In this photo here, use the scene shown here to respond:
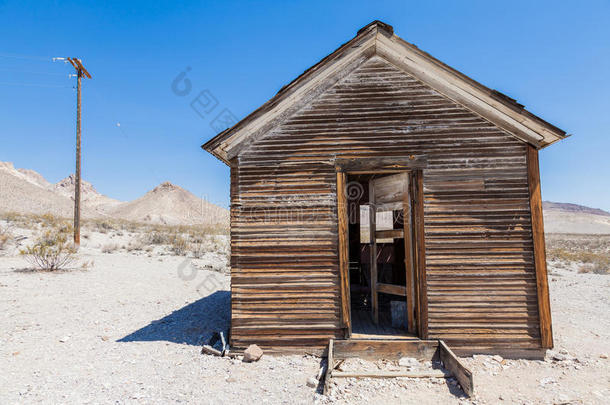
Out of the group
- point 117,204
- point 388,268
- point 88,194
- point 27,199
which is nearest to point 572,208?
point 117,204

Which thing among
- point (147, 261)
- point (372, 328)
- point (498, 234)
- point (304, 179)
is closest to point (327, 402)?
point (372, 328)

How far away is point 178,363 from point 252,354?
A: 1091 millimetres

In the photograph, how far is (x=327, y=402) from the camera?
3.88 meters

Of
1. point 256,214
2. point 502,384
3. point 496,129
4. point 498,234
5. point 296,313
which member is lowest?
point 502,384

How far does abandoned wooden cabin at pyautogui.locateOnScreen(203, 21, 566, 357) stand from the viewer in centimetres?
512

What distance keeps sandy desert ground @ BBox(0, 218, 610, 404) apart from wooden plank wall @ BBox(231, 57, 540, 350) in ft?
1.96

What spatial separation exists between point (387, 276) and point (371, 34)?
18.0ft

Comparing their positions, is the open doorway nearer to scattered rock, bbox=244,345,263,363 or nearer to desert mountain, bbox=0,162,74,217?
scattered rock, bbox=244,345,263,363

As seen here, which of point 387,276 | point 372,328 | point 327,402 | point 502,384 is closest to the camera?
point 327,402

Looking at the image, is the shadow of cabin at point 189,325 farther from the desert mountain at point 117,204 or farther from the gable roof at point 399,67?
the desert mountain at point 117,204

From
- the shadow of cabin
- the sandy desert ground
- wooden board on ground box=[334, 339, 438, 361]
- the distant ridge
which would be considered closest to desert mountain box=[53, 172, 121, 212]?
the sandy desert ground

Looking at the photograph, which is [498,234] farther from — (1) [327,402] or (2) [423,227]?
(1) [327,402]

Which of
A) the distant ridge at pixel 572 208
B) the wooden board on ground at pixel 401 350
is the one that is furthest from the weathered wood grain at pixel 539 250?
the distant ridge at pixel 572 208

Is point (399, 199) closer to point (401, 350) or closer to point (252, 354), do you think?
point (401, 350)
